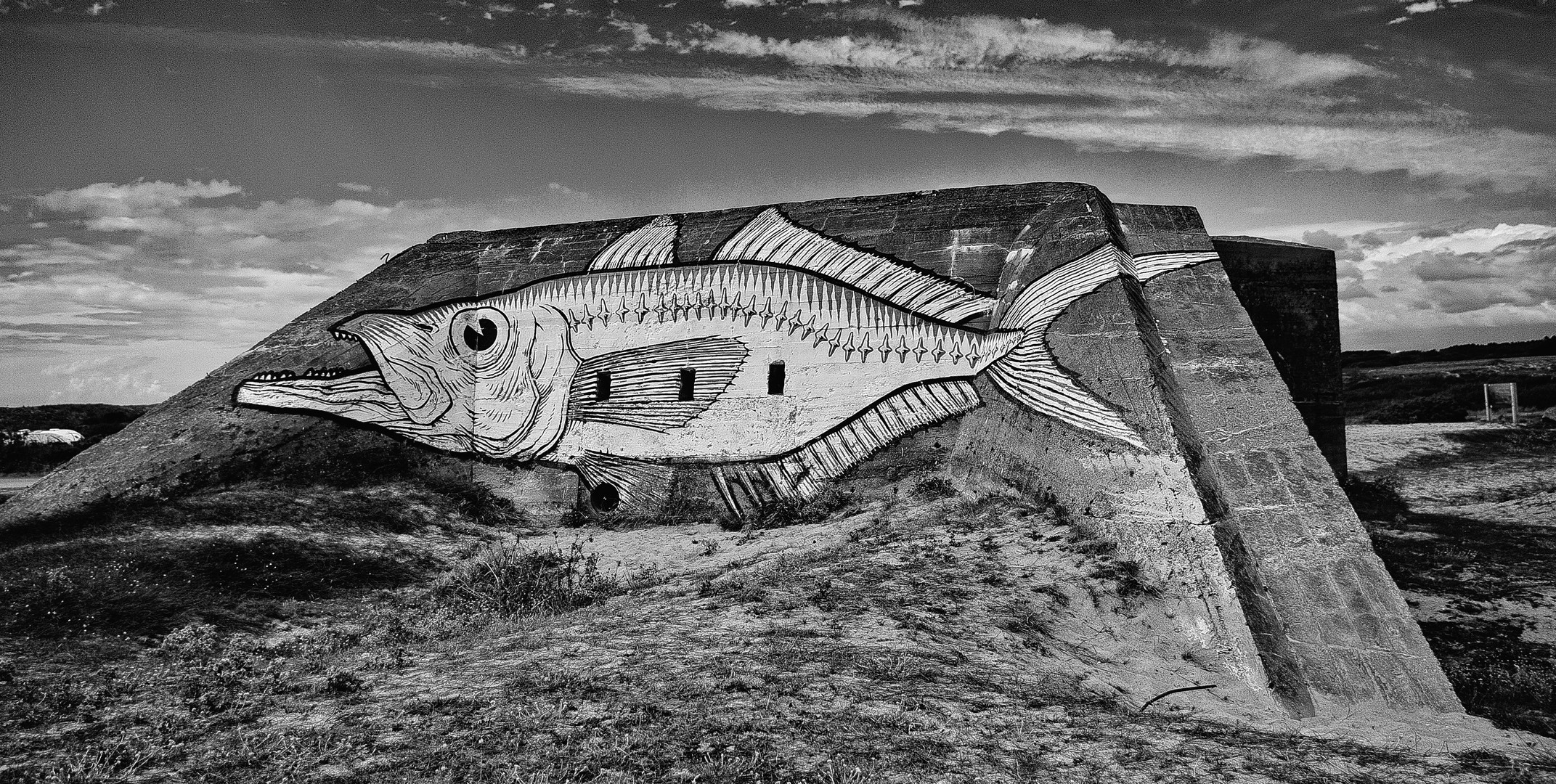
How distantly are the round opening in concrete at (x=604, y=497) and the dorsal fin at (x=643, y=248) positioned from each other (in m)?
2.18

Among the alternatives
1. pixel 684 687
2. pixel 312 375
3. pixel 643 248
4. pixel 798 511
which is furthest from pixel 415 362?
pixel 684 687

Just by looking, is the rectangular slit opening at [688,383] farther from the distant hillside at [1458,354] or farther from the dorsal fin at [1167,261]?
the distant hillside at [1458,354]

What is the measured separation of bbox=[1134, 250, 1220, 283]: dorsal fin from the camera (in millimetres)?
7887

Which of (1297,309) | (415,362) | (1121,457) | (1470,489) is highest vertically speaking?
(1297,309)

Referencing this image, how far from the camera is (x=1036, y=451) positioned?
277 inches

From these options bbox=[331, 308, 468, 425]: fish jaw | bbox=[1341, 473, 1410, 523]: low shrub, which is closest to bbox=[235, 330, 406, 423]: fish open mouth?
bbox=[331, 308, 468, 425]: fish jaw

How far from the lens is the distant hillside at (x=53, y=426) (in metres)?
20.6

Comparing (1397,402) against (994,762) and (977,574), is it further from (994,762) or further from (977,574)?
(994,762)

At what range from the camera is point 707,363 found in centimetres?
921

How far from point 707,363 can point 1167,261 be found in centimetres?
409

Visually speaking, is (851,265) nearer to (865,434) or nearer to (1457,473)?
(865,434)

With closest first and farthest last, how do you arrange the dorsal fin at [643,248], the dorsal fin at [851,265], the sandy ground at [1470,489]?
the sandy ground at [1470,489] < the dorsal fin at [851,265] < the dorsal fin at [643,248]

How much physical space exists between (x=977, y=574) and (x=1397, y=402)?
2645 centimetres

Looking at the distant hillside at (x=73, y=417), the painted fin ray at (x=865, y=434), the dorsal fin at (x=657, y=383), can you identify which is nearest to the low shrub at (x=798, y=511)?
the painted fin ray at (x=865, y=434)
